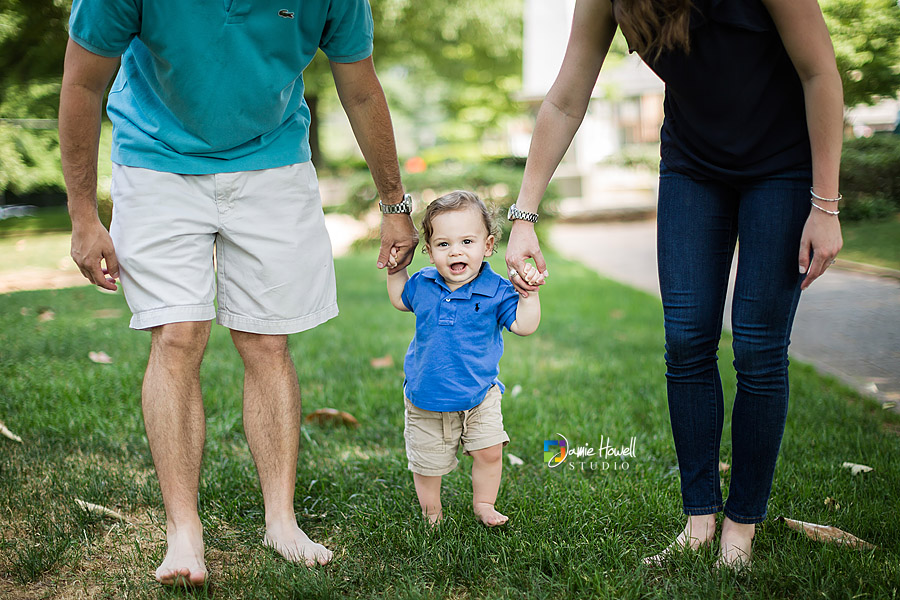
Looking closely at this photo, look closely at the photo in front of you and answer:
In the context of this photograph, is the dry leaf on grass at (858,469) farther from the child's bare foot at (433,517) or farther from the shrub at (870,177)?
the shrub at (870,177)

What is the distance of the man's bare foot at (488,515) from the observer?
2.50 metres

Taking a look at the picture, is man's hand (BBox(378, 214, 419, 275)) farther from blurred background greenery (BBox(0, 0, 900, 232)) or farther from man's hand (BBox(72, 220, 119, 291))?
blurred background greenery (BBox(0, 0, 900, 232))

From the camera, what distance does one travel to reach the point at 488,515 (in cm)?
253

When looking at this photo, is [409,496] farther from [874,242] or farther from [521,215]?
[874,242]

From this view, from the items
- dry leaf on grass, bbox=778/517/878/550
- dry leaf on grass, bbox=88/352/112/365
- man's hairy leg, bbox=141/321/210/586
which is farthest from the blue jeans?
dry leaf on grass, bbox=88/352/112/365

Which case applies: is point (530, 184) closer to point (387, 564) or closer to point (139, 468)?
point (387, 564)

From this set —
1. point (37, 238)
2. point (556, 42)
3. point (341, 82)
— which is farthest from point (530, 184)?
point (556, 42)

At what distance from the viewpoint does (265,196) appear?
2.40 m

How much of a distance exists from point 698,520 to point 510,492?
71 cm

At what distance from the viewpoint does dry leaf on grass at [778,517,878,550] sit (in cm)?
227

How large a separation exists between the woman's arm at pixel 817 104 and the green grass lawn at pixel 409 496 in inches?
34.4

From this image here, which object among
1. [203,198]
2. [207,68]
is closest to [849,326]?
[203,198]

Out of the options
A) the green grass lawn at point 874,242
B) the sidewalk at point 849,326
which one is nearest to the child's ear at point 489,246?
the sidewalk at point 849,326

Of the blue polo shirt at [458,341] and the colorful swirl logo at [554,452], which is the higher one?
the blue polo shirt at [458,341]
